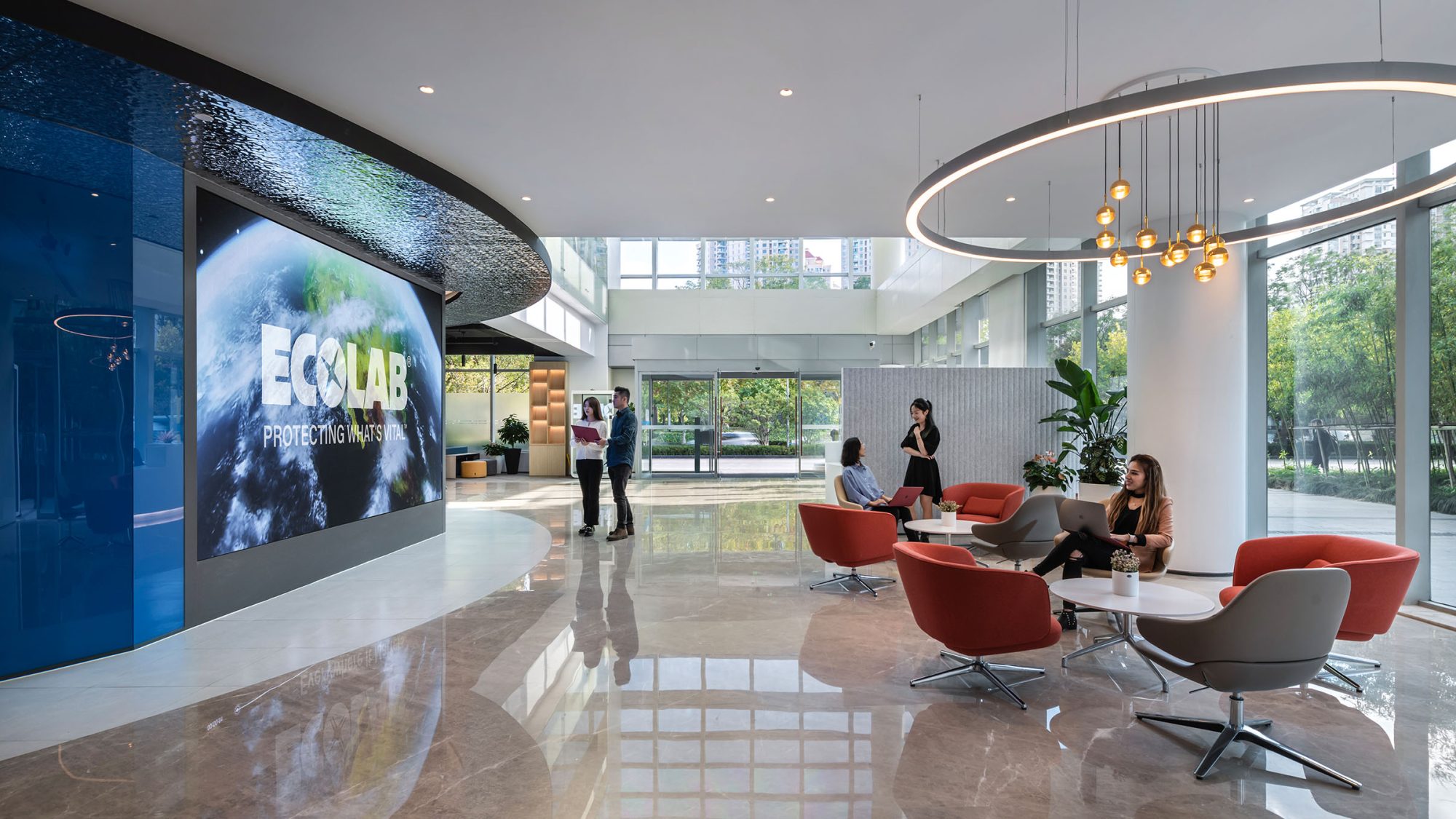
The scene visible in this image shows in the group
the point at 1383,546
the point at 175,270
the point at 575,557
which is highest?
the point at 175,270

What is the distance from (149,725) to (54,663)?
1426 mm

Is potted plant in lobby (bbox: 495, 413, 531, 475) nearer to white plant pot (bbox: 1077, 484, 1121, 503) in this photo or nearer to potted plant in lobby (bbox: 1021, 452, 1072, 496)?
potted plant in lobby (bbox: 1021, 452, 1072, 496)

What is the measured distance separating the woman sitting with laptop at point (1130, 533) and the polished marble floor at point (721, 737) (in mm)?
474

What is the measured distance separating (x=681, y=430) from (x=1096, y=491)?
1069 cm

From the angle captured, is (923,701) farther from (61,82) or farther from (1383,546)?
(61,82)

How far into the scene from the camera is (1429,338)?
552 cm

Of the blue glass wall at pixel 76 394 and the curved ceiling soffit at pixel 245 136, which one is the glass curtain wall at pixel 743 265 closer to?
the curved ceiling soffit at pixel 245 136

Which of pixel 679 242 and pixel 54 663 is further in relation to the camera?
→ pixel 679 242

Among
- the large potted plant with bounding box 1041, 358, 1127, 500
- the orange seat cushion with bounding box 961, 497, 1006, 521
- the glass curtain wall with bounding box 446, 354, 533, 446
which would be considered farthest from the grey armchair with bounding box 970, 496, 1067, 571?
the glass curtain wall with bounding box 446, 354, 533, 446

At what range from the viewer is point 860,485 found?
7023 millimetres

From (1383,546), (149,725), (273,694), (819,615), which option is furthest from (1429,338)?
(149,725)

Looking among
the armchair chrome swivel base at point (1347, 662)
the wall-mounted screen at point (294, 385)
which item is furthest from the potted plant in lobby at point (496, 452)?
the armchair chrome swivel base at point (1347, 662)

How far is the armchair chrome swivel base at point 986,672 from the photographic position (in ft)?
12.3

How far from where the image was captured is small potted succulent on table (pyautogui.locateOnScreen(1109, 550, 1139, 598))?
3.80 meters
